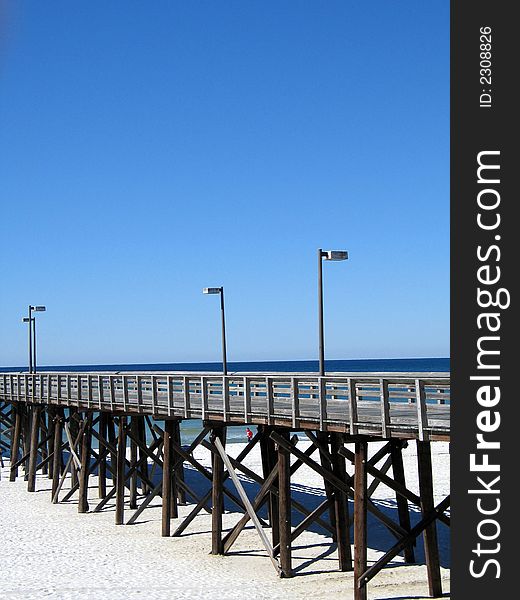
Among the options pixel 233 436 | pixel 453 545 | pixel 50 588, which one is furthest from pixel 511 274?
pixel 233 436

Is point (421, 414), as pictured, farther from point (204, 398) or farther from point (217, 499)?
point (217, 499)

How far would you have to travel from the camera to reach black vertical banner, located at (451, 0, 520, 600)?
10.2 meters

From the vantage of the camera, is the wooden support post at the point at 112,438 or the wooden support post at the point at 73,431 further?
the wooden support post at the point at 73,431

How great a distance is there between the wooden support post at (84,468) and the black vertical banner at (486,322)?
1760cm

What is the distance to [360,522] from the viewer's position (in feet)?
51.2

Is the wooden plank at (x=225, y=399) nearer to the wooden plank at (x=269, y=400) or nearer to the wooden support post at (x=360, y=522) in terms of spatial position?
the wooden plank at (x=269, y=400)

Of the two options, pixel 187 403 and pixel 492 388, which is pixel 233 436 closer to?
pixel 187 403

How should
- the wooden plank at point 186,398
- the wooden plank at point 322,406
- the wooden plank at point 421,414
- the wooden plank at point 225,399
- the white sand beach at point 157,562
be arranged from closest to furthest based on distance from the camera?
the wooden plank at point 421,414 < the wooden plank at point 322,406 < the white sand beach at point 157,562 < the wooden plank at point 225,399 < the wooden plank at point 186,398

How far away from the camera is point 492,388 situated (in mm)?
10273

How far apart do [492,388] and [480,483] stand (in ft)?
3.47

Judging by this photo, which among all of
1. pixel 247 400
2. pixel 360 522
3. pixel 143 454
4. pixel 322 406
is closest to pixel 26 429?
pixel 143 454

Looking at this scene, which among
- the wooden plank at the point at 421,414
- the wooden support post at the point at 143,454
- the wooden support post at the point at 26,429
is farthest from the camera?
the wooden support post at the point at 26,429

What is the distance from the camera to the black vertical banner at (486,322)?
10.2 metres

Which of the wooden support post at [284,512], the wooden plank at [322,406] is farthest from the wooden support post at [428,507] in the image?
the wooden support post at [284,512]
